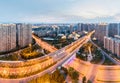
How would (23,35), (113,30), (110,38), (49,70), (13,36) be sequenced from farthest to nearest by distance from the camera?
(113,30) → (23,35) → (110,38) → (13,36) → (49,70)

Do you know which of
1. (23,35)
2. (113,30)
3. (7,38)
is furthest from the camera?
(113,30)

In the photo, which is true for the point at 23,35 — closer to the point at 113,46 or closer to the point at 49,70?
the point at 113,46

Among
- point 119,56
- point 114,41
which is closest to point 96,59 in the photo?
point 119,56

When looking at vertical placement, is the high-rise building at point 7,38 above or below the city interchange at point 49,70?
above

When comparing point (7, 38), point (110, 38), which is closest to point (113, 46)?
point (110, 38)

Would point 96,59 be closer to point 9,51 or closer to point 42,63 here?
point 42,63

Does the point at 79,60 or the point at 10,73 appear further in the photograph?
the point at 79,60

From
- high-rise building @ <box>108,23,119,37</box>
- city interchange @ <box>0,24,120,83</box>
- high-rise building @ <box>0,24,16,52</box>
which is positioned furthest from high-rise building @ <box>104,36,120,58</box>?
high-rise building @ <box>108,23,119,37</box>

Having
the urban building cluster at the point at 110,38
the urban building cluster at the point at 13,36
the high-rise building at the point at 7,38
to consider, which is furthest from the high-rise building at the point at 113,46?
the high-rise building at the point at 7,38

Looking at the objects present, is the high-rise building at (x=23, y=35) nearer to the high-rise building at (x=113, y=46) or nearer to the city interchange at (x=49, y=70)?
the city interchange at (x=49, y=70)
